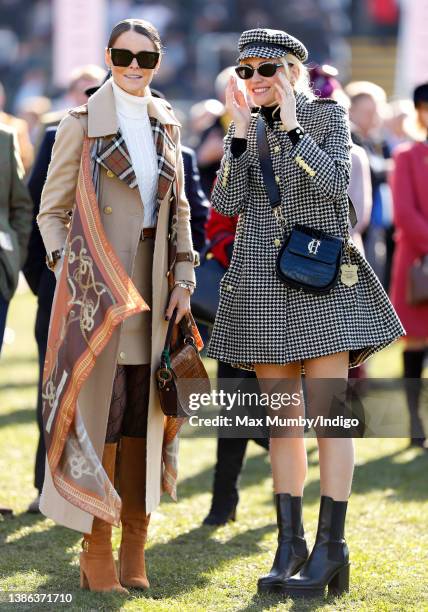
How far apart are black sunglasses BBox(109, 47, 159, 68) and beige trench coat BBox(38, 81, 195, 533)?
122 millimetres

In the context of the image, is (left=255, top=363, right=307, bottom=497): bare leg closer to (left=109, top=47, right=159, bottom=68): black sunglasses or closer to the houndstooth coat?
the houndstooth coat

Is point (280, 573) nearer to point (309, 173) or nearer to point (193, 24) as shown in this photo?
point (309, 173)

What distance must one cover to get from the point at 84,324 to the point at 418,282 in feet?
11.7

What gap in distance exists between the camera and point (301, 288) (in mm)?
4277

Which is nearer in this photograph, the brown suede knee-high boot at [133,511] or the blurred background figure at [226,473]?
the brown suede knee-high boot at [133,511]

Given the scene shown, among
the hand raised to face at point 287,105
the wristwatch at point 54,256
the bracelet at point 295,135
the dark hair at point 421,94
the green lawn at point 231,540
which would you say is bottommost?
the green lawn at point 231,540

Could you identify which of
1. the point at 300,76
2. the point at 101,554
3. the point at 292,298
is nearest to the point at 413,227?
the point at 300,76

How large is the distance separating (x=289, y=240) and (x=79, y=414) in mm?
933

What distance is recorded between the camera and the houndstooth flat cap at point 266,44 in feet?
14.1

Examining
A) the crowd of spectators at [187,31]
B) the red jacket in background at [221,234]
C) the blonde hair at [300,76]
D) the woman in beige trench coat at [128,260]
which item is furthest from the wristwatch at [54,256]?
the crowd of spectators at [187,31]

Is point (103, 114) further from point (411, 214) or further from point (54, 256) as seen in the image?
point (411, 214)

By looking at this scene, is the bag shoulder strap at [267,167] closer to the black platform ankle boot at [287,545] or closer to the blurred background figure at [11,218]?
the black platform ankle boot at [287,545]

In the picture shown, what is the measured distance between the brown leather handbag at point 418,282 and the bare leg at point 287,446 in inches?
→ 115

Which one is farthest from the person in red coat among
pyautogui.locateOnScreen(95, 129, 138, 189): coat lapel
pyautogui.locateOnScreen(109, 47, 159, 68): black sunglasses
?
pyautogui.locateOnScreen(95, 129, 138, 189): coat lapel
